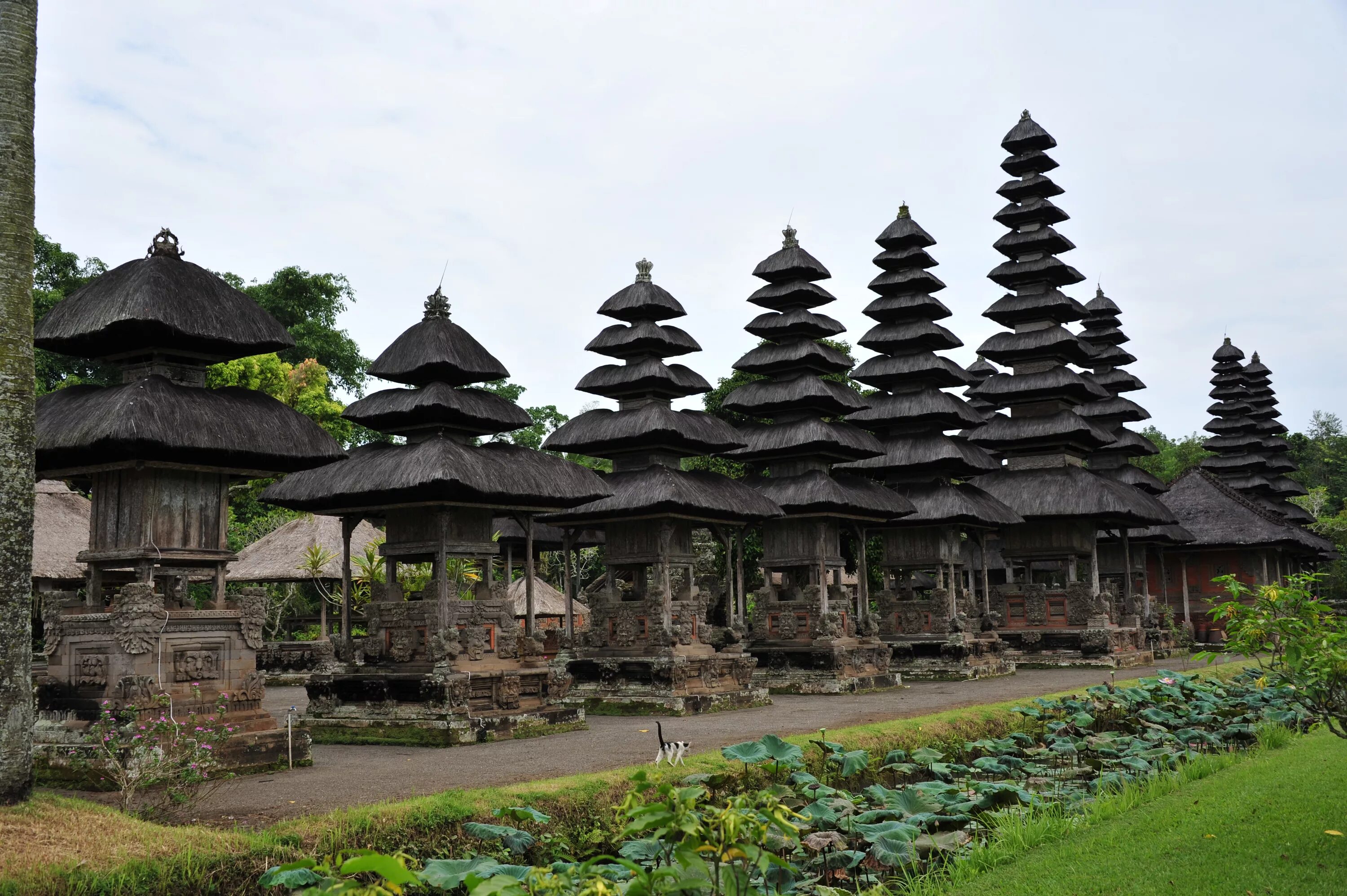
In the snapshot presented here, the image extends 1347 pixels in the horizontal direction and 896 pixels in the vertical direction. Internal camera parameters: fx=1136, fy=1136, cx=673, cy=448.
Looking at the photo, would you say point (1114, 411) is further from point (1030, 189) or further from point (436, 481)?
point (436, 481)

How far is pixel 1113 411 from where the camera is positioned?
43625 millimetres

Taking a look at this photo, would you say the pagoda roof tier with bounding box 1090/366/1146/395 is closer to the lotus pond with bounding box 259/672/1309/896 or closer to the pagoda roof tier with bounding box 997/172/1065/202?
the pagoda roof tier with bounding box 997/172/1065/202

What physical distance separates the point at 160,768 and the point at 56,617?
13.6 ft

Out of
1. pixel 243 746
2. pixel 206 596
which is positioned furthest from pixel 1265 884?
pixel 206 596

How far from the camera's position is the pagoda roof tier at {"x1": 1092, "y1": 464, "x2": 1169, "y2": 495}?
43.1 metres

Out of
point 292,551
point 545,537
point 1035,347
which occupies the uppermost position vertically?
point 1035,347

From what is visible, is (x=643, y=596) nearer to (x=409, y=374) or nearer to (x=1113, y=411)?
(x=409, y=374)

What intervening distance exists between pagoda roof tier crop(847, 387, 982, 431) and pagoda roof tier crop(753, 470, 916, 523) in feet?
12.9

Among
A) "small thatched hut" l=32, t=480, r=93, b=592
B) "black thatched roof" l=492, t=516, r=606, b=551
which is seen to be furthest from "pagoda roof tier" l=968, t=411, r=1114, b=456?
"small thatched hut" l=32, t=480, r=93, b=592

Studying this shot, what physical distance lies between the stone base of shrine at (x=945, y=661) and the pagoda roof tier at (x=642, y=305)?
1064 cm

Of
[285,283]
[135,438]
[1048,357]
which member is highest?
[285,283]

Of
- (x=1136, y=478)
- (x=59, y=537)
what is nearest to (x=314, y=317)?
(x=59, y=537)

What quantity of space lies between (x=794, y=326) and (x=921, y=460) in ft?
19.0

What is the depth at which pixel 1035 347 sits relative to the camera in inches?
1455
